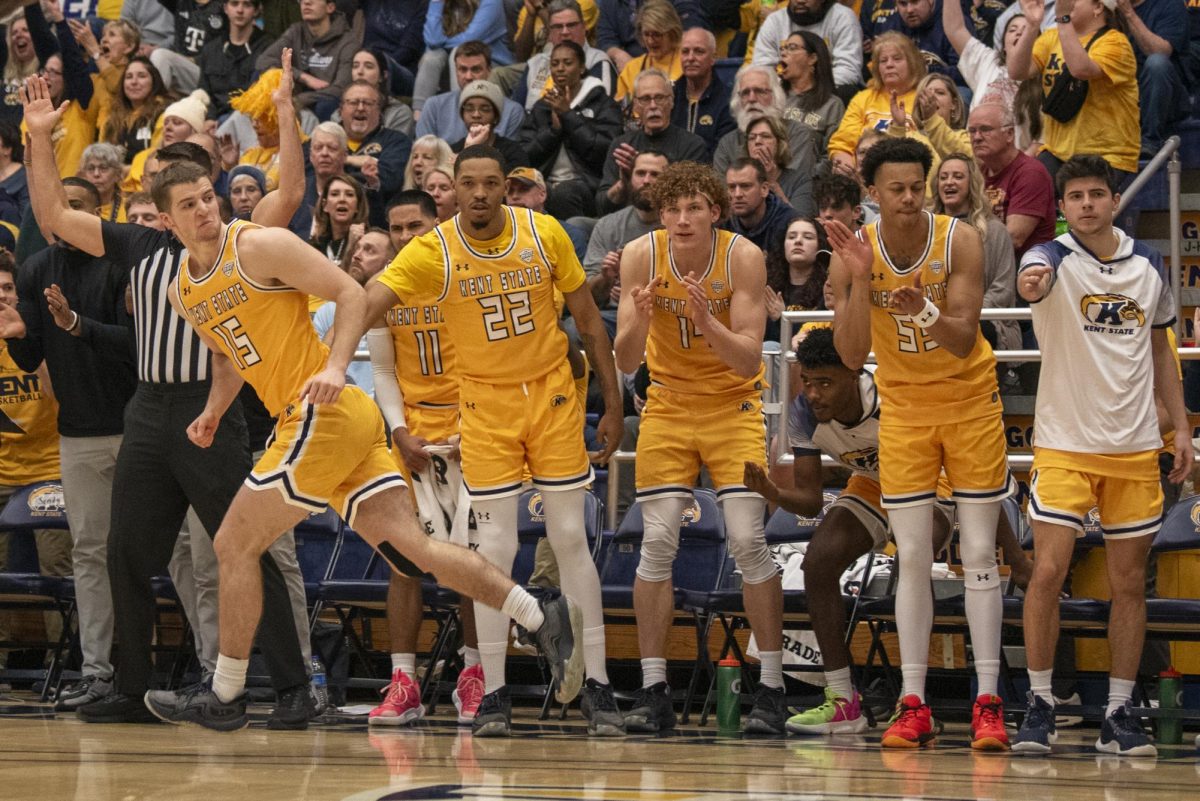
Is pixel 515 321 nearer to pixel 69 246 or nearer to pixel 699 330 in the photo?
pixel 699 330

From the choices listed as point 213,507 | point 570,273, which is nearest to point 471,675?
point 213,507

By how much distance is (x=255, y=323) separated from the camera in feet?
21.0

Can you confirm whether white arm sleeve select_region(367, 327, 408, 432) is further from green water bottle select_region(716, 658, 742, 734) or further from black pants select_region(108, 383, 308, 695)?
green water bottle select_region(716, 658, 742, 734)

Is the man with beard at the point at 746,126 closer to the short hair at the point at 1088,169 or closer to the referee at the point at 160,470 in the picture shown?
the short hair at the point at 1088,169

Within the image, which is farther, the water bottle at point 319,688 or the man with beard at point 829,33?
the man with beard at point 829,33

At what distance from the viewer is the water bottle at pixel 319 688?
771 centimetres

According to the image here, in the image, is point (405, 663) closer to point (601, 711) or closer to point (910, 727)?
point (601, 711)

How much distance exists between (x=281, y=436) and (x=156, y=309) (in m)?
1.35

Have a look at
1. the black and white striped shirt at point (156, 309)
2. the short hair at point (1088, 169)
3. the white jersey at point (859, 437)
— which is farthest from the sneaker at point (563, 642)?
the short hair at point (1088, 169)

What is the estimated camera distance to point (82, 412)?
8039 mm

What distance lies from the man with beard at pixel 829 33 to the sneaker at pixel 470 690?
5197 mm

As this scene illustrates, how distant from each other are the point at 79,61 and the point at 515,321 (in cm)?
763

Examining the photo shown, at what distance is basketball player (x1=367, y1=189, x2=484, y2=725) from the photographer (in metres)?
7.75

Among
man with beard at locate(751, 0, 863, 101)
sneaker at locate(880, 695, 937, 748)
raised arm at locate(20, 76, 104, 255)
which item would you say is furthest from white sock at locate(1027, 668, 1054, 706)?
man with beard at locate(751, 0, 863, 101)
